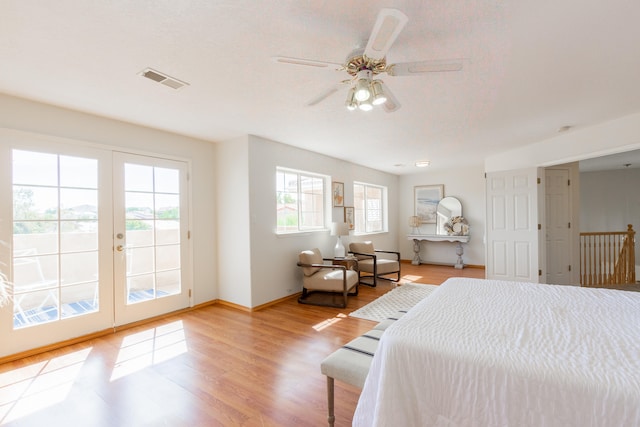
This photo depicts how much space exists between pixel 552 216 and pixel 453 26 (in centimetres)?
462

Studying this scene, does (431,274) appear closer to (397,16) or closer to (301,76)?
(301,76)

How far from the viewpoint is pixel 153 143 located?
11.8 feet

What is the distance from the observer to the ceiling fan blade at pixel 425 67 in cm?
156

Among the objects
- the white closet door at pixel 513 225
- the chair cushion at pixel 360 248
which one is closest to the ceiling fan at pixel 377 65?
the chair cushion at pixel 360 248

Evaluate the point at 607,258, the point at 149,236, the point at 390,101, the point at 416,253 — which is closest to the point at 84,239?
the point at 149,236

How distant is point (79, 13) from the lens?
1.55m

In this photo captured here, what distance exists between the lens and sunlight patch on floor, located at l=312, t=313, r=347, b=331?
3250 millimetres

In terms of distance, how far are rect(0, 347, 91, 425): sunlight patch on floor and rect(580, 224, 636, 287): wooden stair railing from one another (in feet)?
23.2

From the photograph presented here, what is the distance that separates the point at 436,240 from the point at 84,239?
662 centimetres

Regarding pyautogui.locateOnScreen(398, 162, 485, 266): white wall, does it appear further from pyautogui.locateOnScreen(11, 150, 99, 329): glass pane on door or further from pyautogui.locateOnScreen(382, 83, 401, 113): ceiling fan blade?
pyautogui.locateOnScreen(11, 150, 99, 329): glass pane on door

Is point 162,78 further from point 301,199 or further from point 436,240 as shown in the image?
point 436,240

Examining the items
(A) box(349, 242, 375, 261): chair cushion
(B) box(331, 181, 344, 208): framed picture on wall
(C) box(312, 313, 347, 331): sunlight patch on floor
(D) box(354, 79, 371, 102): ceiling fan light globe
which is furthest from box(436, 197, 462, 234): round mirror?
(D) box(354, 79, 371, 102): ceiling fan light globe

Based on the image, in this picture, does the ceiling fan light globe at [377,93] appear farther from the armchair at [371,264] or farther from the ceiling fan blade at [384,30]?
the armchair at [371,264]

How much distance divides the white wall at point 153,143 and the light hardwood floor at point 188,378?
90cm
